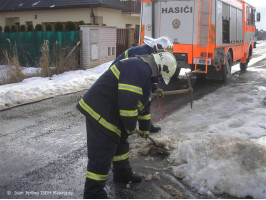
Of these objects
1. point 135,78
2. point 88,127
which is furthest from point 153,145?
point 135,78

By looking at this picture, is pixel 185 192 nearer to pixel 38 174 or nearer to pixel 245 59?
pixel 38 174

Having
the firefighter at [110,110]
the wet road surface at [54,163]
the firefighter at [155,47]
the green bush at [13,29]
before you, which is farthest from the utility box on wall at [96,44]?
the firefighter at [110,110]

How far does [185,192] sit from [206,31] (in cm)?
653

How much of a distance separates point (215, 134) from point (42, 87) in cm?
521

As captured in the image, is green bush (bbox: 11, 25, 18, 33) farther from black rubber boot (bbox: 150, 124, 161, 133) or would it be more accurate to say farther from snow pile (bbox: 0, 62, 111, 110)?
black rubber boot (bbox: 150, 124, 161, 133)

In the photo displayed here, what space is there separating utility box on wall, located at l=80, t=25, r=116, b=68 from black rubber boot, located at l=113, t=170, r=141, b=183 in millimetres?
9268

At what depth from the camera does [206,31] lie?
8906 mm

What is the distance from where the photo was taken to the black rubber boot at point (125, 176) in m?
3.43

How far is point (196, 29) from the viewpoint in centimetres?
901

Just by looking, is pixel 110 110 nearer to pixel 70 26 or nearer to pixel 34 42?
pixel 70 26

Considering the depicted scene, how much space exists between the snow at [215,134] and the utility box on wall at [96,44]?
2348 mm

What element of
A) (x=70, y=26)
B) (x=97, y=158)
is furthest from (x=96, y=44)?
(x=97, y=158)

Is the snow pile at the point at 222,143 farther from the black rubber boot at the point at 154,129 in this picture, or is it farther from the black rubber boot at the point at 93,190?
the black rubber boot at the point at 93,190

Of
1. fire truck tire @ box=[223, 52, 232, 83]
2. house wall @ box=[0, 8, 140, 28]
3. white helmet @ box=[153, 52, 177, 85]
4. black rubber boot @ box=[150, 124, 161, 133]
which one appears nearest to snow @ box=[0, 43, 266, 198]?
black rubber boot @ box=[150, 124, 161, 133]
